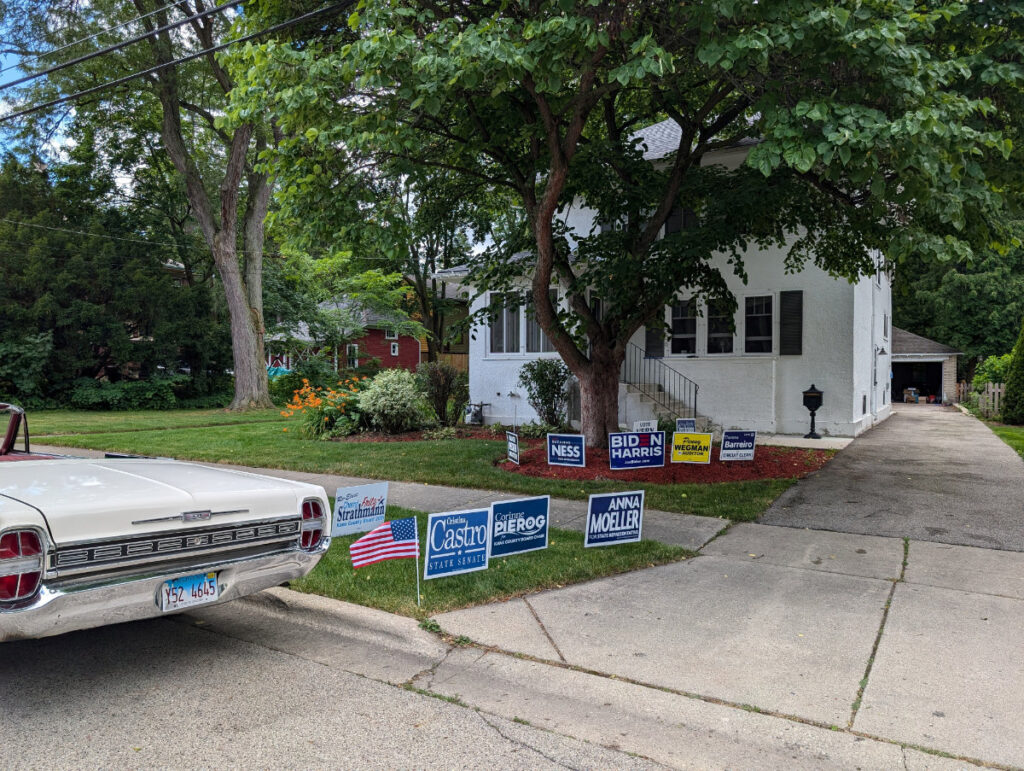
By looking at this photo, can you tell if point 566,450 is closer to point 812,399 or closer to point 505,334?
point 812,399

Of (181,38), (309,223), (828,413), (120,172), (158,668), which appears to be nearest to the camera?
(158,668)

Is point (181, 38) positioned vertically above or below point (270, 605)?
above

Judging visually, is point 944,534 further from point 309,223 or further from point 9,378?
point 9,378

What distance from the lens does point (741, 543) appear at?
21.5 feet

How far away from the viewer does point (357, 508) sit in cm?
650

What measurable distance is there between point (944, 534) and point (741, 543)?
6.95 feet

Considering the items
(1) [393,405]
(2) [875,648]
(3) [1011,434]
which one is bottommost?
(2) [875,648]

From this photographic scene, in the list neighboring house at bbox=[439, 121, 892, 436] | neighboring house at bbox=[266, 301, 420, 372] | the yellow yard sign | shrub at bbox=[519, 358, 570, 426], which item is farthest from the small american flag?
neighboring house at bbox=[266, 301, 420, 372]

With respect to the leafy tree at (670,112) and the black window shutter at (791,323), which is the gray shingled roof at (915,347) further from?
the leafy tree at (670,112)

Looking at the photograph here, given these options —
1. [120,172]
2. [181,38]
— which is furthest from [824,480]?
[120,172]

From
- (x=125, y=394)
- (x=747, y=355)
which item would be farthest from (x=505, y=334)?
(x=125, y=394)

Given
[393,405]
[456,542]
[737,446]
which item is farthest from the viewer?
[393,405]

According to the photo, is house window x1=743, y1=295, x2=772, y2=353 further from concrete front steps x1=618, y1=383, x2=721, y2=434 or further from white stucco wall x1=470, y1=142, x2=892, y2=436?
concrete front steps x1=618, y1=383, x2=721, y2=434

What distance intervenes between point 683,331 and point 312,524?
42.2 feet
